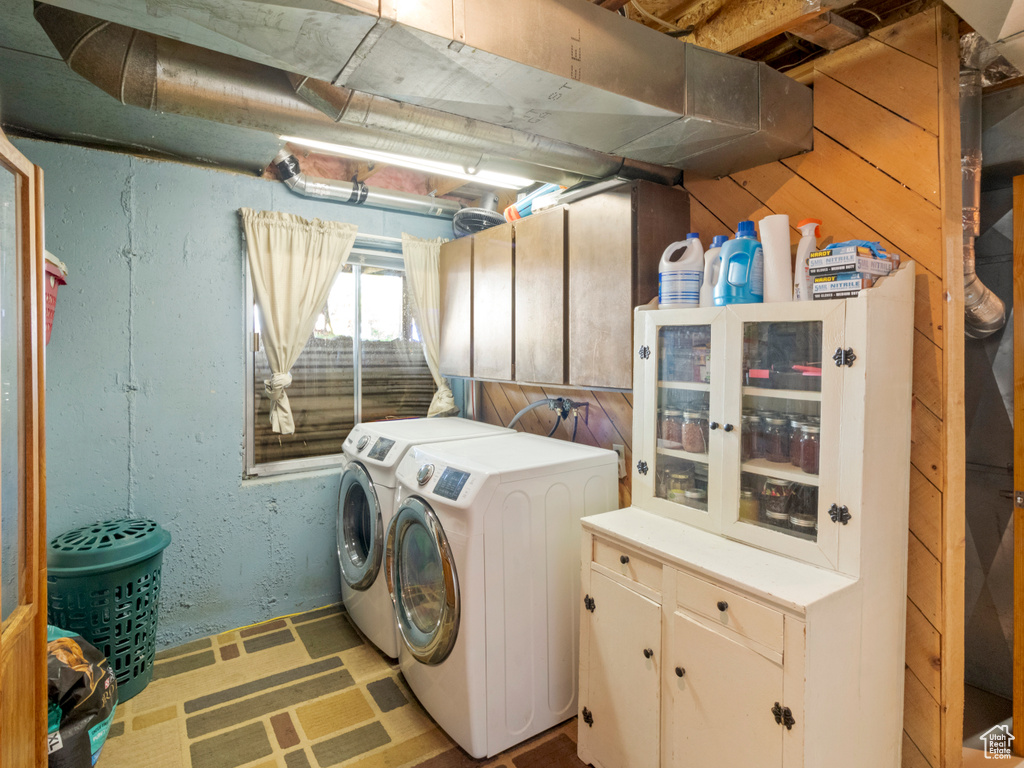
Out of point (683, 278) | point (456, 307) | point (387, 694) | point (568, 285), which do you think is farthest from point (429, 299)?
point (387, 694)

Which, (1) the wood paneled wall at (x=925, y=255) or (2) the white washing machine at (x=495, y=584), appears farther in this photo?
(2) the white washing machine at (x=495, y=584)

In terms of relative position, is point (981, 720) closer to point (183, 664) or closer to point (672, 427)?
point (672, 427)

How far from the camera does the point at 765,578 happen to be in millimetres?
1496

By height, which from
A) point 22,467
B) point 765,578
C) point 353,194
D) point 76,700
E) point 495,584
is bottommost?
point 76,700

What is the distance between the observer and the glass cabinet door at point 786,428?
1.54 metres

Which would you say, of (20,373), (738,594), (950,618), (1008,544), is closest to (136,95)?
(20,373)

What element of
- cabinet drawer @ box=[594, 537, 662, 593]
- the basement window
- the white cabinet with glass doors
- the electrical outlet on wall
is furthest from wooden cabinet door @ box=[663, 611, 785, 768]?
the basement window

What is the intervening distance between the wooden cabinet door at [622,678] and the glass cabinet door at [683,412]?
367 mm

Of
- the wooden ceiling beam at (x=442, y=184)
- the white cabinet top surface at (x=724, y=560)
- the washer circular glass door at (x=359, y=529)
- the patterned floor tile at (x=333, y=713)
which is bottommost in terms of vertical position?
the patterned floor tile at (x=333, y=713)

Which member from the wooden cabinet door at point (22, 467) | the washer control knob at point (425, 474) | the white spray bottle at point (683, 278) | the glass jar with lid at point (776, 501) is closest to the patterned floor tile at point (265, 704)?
the wooden cabinet door at point (22, 467)

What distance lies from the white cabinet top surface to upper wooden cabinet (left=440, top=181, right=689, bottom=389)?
0.57 metres

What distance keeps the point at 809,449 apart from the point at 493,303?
5.85ft

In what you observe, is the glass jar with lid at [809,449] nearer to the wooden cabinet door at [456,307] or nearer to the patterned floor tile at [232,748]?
the wooden cabinet door at [456,307]

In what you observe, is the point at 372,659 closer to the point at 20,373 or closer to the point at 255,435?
the point at 255,435
